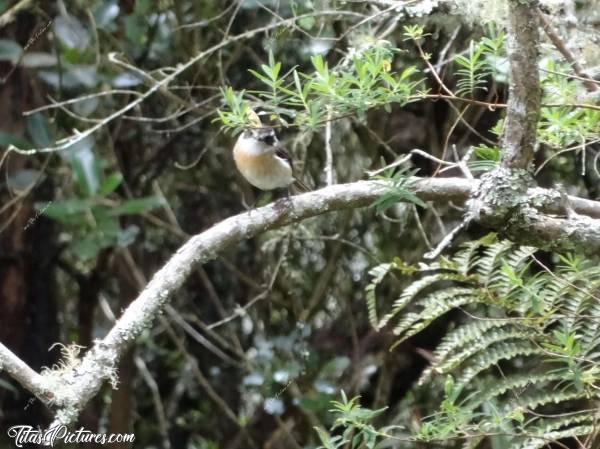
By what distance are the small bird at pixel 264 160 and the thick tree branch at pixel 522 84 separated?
1.23 metres

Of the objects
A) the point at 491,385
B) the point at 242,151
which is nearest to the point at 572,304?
the point at 491,385

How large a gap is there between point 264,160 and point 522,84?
1.31 meters

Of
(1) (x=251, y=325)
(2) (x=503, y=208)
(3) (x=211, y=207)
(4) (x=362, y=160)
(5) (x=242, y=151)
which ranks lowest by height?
(1) (x=251, y=325)

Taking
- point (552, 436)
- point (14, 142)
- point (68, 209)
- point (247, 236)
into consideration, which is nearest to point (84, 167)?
point (68, 209)

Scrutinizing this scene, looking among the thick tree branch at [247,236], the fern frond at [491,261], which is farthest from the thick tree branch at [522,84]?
the fern frond at [491,261]

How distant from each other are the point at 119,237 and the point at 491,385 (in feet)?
4.55

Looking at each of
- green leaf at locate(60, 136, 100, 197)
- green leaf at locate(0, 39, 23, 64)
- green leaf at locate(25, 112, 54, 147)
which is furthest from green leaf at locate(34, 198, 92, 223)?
green leaf at locate(0, 39, 23, 64)

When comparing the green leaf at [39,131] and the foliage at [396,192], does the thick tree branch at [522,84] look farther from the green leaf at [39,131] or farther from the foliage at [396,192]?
the green leaf at [39,131]

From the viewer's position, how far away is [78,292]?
134 inches

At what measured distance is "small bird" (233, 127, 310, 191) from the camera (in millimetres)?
2543

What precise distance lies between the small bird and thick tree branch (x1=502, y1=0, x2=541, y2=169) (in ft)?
4.05

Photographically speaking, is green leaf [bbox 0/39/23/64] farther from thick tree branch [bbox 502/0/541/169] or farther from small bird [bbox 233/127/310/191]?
thick tree branch [bbox 502/0/541/169]

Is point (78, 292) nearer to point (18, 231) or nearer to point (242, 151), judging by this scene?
point (18, 231)

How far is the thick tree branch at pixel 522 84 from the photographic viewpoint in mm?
1288
